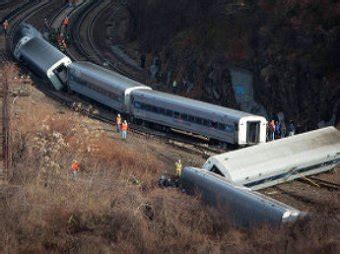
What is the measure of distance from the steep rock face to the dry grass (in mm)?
12033

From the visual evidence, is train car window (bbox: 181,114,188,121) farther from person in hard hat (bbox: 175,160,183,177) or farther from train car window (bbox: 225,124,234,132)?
person in hard hat (bbox: 175,160,183,177)

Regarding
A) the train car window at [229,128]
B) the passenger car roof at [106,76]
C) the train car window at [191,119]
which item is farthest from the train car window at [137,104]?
the train car window at [229,128]

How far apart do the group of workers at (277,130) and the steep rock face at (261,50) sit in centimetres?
164

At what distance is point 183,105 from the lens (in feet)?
124

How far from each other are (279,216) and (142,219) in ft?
14.8

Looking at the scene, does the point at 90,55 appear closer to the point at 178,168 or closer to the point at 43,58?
the point at 43,58

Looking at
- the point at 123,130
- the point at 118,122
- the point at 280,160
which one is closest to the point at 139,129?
the point at 118,122

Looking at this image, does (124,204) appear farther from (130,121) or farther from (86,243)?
(130,121)

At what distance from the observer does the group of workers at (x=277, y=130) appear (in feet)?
120

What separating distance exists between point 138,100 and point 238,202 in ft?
52.7

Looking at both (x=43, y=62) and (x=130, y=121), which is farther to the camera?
(x=43, y=62)

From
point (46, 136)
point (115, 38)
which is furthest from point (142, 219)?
point (115, 38)

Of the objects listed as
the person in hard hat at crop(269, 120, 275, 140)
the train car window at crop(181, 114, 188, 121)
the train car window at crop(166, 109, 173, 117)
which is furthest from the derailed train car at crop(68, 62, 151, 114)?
the person in hard hat at crop(269, 120, 275, 140)

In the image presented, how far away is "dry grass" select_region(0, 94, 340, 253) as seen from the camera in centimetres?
2130
